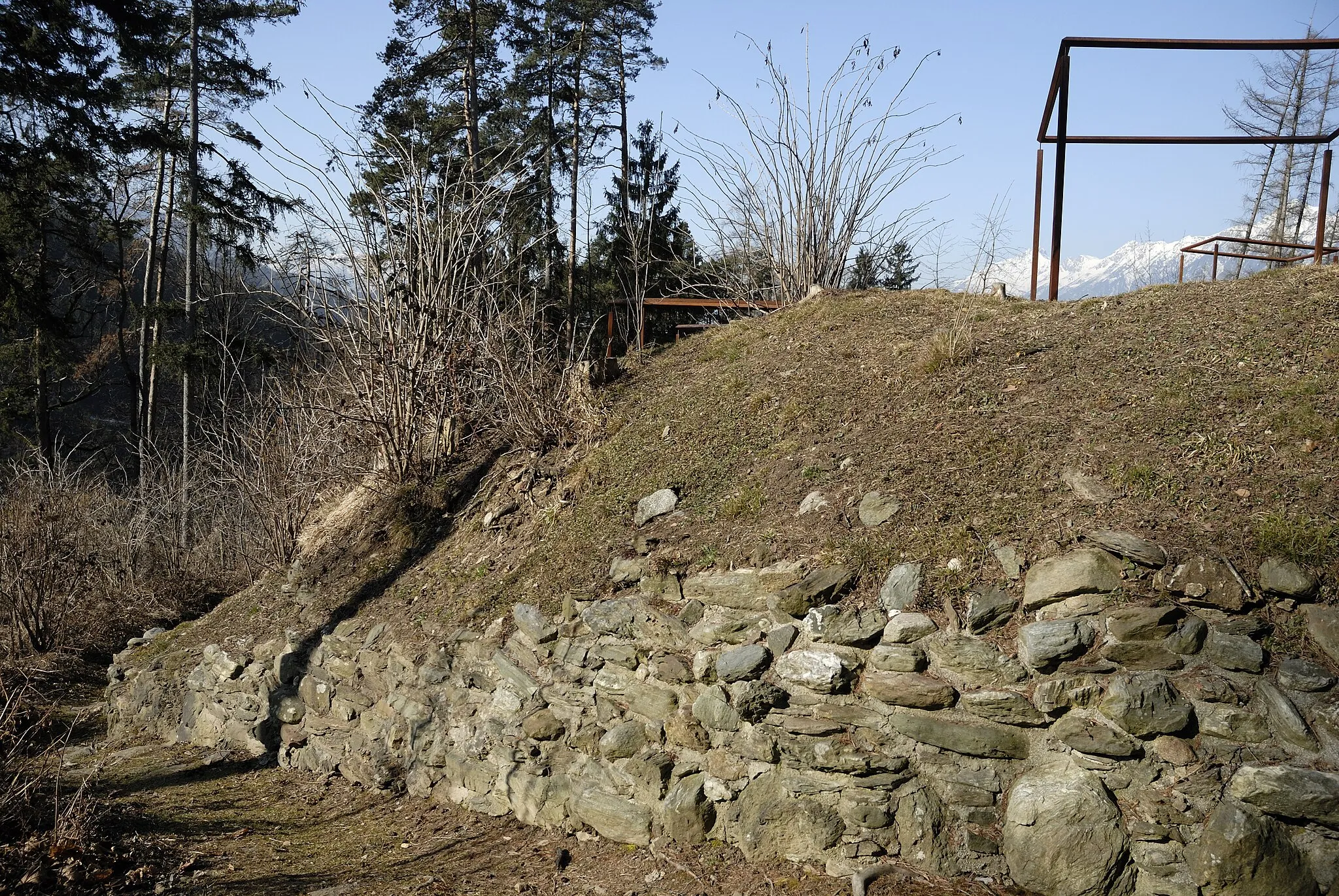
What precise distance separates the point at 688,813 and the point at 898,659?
116cm

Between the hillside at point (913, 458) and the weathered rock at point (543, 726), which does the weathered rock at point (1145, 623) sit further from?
the weathered rock at point (543, 726)

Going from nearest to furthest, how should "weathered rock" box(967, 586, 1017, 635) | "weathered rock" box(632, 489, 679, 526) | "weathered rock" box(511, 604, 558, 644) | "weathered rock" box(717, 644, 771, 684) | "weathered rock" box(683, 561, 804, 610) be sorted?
"weathered rock" box(967, 586, 1017, 635)
"weathered rock" box(717, 644, 771, 684)
"weathered rock" box(683, 561, 804, 610)
"weathered rock" box(511, 604, 558, 644)
"weathered rock" box(632, 489, 679, 526)

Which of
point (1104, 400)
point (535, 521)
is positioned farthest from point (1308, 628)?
point (535, 521)

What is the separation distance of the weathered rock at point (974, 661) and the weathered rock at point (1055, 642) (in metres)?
0.08

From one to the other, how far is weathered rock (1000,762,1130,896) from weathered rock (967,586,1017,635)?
57cm

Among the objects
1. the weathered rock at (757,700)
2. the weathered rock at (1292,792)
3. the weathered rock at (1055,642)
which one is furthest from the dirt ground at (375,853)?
the weathered rock at (1292,792)

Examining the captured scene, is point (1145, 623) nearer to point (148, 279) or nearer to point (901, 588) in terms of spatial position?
point (901, 588)

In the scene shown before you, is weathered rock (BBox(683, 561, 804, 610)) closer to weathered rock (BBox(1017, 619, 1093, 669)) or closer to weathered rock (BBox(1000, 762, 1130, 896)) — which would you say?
weathered rock (BBox(1017, 619, 1093, 669))

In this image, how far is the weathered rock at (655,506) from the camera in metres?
5.18

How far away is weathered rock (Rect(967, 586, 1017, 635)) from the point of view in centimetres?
354

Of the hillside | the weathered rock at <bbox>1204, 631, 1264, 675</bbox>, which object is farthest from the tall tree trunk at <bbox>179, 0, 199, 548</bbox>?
the weathered rock at <bbox>1204, 631, 1264, 675</bbox>

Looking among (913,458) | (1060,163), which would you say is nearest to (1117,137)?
(1060,163)

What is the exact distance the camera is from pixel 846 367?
589cm

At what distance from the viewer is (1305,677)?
298 cm
